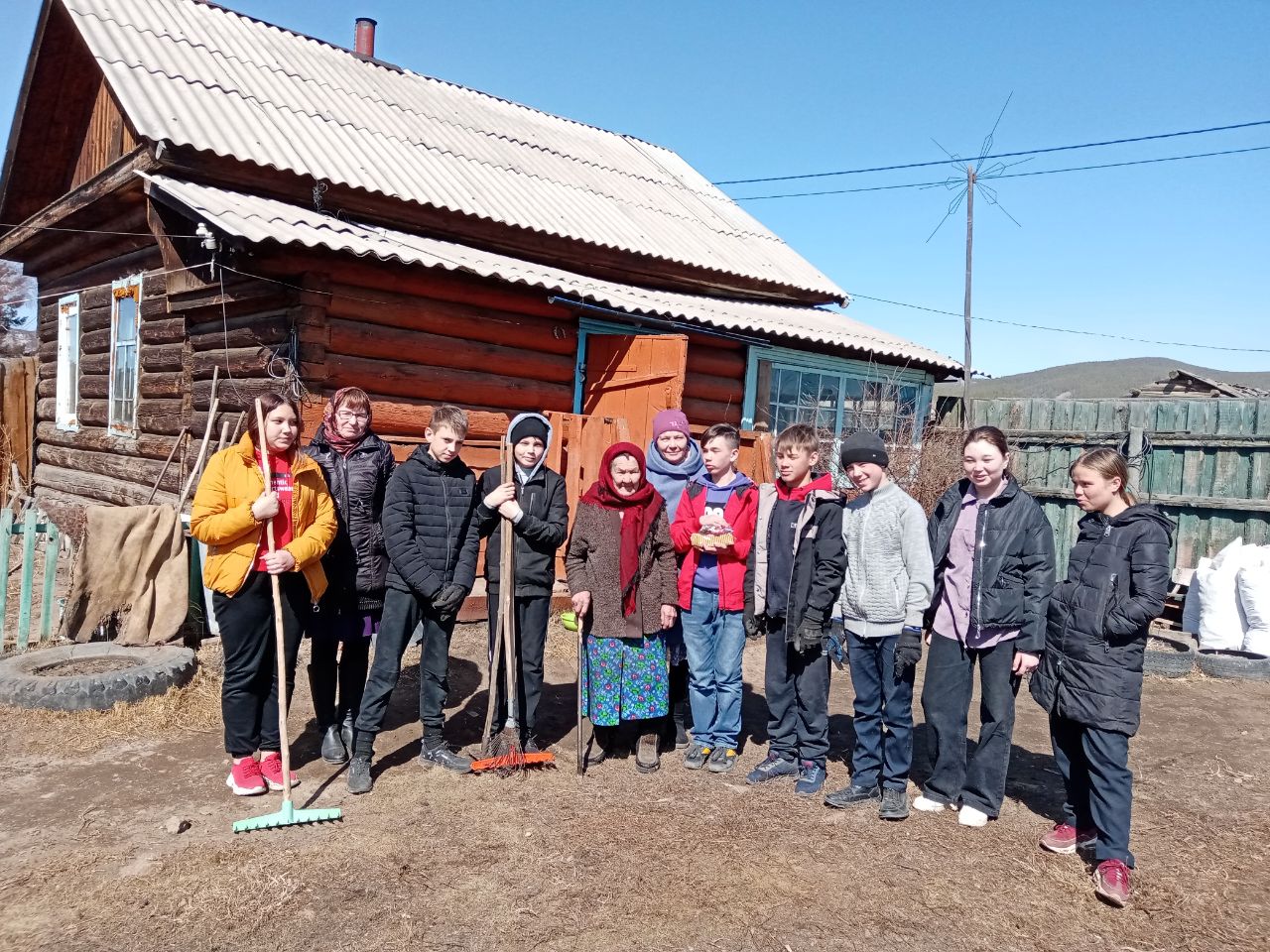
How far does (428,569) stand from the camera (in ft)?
13.7

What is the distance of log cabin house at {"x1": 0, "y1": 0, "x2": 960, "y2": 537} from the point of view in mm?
7195

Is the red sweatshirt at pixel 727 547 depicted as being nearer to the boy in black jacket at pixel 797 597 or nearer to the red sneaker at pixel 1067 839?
the boy in black jacket at pixel 797 597

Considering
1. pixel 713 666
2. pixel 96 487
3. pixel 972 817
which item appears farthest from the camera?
pixel 96 487

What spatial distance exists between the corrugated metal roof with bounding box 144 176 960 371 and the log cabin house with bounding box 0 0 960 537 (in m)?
0.05

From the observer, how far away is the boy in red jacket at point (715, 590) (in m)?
4.53

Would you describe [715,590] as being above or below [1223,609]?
above

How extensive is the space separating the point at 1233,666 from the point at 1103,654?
4.80 meters

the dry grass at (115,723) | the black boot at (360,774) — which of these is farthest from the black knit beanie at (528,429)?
the dry grass at (115,723)

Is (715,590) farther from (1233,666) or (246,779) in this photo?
(1233,666)

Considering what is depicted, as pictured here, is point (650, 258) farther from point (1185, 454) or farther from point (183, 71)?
point (1185, 454)

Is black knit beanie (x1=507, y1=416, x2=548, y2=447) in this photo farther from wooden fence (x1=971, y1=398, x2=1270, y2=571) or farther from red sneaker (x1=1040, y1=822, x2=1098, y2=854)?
wooden fence (x1=971, y1=398, x2=1270, y2=571)

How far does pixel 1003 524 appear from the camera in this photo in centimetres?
391

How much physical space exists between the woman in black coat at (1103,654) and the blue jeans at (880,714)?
0.60 meters

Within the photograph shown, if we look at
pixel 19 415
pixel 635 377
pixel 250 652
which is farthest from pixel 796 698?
pixel 19 415
